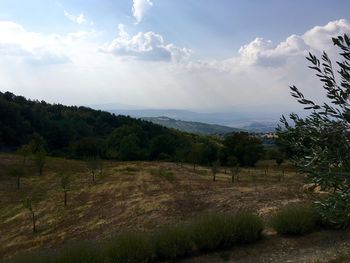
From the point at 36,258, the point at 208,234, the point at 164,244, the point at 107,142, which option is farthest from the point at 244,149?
the point at 36,258

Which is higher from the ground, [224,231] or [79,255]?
[224,231]

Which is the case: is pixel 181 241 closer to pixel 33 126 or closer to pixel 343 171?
pixel 343 171

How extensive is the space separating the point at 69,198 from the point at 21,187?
10.00 metres

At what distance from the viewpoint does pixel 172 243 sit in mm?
13898

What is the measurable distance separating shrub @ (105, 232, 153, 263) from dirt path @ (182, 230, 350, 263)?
4.91ft

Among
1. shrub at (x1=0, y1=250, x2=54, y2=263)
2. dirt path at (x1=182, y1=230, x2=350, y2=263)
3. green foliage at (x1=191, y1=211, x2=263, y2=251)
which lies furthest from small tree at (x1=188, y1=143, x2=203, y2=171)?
shrub at (x1=0, y1=250, x2=54, y2=263)

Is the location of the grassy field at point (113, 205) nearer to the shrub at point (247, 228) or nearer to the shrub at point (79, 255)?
the shrub at point (247, 228)

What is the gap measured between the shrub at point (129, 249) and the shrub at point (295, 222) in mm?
5120

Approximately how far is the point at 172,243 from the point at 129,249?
64.8 inches

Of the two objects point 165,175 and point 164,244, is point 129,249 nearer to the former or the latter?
point 164,244

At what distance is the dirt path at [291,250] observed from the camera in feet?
43.7

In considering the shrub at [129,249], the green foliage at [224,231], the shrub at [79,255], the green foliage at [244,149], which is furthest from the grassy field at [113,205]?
the green foliage at [244,149]

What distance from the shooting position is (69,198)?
1255 inches

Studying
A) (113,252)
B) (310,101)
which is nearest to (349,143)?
(310,101)
